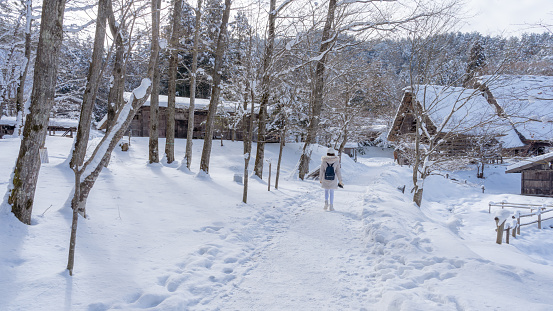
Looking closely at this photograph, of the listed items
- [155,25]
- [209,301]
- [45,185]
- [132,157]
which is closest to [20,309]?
[209,301]

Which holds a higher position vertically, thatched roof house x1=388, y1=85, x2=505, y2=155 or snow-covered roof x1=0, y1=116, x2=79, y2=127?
thatched roof house x1=388, y1=85, x2=505, y2=155

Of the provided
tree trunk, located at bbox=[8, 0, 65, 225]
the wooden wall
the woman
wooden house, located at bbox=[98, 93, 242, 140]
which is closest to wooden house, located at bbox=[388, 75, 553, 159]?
the wooden wall

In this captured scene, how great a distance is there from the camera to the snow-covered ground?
3.31 metres

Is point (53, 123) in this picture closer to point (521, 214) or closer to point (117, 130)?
point (117, 130)

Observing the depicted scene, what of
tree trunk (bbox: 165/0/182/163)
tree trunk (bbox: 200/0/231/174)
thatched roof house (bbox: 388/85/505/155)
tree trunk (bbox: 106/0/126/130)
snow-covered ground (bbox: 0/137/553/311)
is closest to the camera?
snow-covered ground (bbox: 0/137/553/311)

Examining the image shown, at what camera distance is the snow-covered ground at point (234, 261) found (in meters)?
3.31

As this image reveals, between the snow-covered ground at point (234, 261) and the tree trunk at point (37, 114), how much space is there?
272 mm

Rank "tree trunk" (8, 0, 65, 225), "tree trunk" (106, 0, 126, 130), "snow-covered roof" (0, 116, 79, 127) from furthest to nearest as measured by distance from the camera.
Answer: "snow-covered roof" (0, 116, 79, 127) → "tree trunk" (106, 0, 126, 130) → "tree trunk" (8, 0, 65, 225)

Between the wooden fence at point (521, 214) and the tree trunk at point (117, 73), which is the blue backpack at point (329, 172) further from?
the wooden fence at point (521, 214)

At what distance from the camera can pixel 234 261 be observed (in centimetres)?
456

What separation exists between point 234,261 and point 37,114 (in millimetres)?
3403

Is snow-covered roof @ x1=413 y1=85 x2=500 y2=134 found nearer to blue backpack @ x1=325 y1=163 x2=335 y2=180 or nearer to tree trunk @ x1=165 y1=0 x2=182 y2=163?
blue backpack @ x1=325 y1=163 x2=335 y2=180

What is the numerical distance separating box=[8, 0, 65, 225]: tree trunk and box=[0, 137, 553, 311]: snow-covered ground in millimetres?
272

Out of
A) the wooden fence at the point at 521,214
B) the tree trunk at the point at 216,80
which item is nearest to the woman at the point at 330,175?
the tree trunk at the point at 216,80
